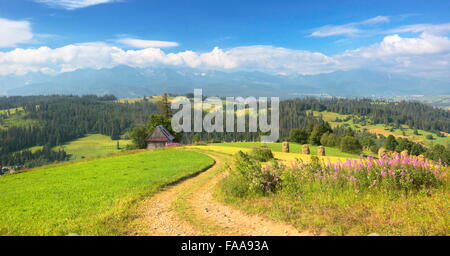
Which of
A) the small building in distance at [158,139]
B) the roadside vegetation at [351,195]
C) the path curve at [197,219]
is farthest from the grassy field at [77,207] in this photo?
the small building in distance at [158,139]

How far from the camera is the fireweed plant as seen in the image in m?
11.0

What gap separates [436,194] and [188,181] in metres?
13.1

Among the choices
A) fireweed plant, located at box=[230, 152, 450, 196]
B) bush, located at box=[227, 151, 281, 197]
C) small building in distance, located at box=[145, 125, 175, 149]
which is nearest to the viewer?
fireweed plant, located at box=[230, 152, 450, 196]

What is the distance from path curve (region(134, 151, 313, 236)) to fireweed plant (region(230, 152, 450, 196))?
2020 millimetres

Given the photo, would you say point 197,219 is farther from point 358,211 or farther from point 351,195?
point 351,195

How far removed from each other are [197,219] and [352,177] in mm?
6688

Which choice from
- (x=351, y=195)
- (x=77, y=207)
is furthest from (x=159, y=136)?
(x=351, y=195)

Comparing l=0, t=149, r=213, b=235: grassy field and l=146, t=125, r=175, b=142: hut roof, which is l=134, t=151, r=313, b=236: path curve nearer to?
l=0, t=149, r=213, b=235: grassy field

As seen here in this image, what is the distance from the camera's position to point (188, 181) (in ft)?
60.5

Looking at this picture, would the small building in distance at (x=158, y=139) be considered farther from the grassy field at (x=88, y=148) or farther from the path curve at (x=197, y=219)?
the grassy field at (x=88, y=148)

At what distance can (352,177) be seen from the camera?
11773mm

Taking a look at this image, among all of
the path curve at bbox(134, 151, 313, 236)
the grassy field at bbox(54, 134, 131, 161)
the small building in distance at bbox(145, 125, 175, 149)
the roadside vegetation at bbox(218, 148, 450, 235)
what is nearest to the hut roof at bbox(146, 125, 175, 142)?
the small building in distance at bbox(145, 125, 175, 149)
